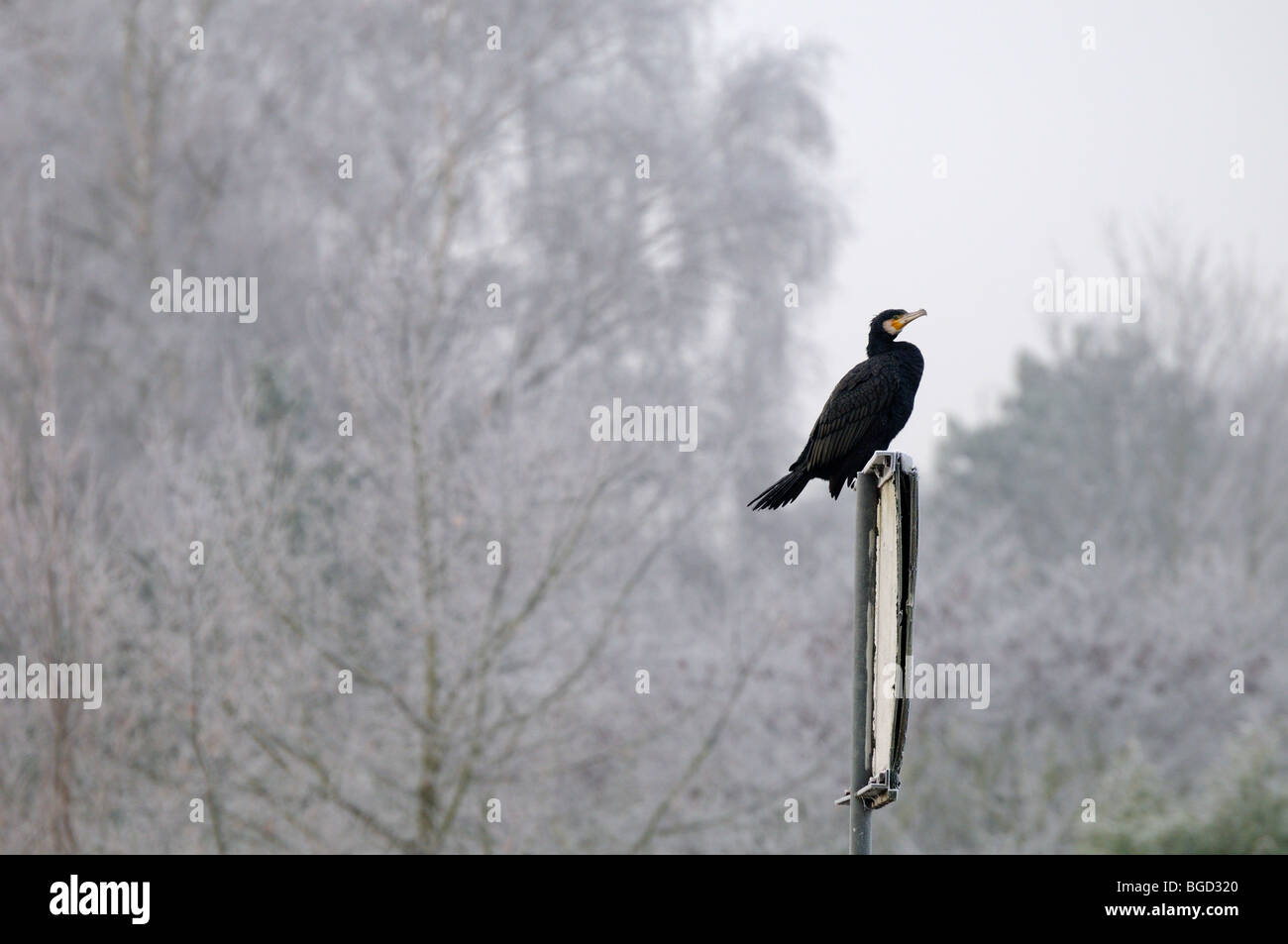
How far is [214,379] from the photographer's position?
58.4 ft

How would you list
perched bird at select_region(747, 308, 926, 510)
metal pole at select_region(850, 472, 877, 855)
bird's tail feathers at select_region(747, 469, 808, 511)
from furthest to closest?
perched bird at select_region(747, 308, 926, 510) < bird's tail feathers at select_region(747, 469, 808, 511) < metal pole at select_region(850, 472, 877, 855)

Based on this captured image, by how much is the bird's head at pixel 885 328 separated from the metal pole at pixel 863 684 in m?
1.94

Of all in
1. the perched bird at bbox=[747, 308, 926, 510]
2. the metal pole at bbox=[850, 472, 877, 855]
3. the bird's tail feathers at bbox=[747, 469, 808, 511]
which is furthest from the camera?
the perched bird at bbox=[747, 308, 926, 510]

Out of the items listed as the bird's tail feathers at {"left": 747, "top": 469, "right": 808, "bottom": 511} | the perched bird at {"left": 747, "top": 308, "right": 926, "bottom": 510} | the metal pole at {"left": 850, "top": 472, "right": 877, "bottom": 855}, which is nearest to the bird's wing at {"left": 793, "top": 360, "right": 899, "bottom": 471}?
the perched bird at {"left": 747, "top": 308, "right": 926, "bottom": 510}

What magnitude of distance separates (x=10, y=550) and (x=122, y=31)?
12550 millimetres

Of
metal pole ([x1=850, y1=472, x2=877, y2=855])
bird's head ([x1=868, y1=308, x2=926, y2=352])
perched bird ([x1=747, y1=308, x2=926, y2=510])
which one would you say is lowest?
metal pole ([x1=850, y1=472, x2=877, y2=855])

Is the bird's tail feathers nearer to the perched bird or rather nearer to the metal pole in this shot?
the perched bird

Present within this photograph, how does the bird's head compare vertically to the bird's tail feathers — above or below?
above

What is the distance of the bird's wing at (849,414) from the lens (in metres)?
4.33

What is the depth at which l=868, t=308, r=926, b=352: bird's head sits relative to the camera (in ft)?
14.8

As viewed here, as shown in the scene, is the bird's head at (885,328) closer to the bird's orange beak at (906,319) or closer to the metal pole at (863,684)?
the bird's orange beak at (906,319)

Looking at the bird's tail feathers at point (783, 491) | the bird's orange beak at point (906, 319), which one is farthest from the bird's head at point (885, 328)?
the bird's tail feathers at point (783, 491)
